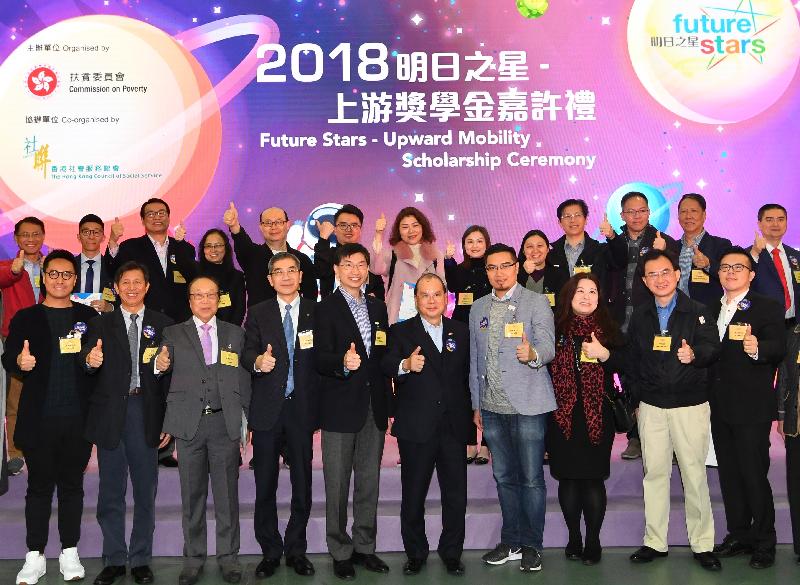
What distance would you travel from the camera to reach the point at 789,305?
16.9 feet

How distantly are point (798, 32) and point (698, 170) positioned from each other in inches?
49.7

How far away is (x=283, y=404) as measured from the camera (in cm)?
396

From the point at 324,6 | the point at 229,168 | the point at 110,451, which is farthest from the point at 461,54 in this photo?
the point at 110,451

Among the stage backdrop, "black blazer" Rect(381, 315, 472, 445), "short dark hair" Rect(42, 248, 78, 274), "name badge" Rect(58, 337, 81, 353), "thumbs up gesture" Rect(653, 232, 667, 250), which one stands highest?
the stage backdrop

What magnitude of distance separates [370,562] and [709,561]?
1633mm

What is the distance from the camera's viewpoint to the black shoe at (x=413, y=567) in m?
4.06

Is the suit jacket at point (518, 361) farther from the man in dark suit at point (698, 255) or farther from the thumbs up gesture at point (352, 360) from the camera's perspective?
the man in dark suit at point (698, 255)

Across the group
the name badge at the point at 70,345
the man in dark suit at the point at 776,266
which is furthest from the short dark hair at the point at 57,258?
the man in dark suit at the point at 776,266

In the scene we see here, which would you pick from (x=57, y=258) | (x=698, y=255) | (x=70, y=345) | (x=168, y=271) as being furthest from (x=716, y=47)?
(x=70, y=345)

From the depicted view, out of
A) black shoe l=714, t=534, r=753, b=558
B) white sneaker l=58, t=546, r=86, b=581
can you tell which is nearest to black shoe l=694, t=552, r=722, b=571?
black shoe l=714, t=534, r=753, b=558

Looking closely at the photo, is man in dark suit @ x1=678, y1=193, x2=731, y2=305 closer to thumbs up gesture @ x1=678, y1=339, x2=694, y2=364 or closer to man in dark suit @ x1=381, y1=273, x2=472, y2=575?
thumbs up gesture @ x1=678, y1=339, x2=694, y2=364

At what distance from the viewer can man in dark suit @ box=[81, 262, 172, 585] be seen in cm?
387

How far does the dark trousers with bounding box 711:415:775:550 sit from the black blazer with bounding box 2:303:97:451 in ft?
10.2

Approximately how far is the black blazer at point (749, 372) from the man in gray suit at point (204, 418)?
2315 millimetres
